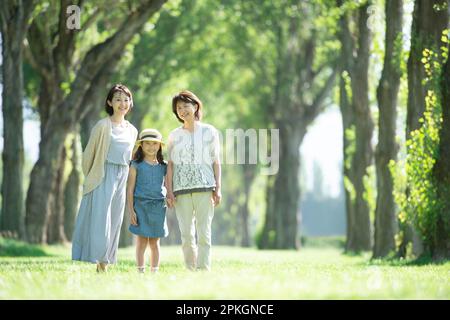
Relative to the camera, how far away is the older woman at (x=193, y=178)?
33.9 feet

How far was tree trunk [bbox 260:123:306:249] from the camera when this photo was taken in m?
38.7

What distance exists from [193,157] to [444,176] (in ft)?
17.5

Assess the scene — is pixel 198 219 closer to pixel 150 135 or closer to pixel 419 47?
pixel 150 135

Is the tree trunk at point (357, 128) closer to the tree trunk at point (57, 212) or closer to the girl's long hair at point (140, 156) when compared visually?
the tree trunk at point (57, 212)

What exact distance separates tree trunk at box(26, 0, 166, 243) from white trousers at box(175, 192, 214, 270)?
1209 centimetres

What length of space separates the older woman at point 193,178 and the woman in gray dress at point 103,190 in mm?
621

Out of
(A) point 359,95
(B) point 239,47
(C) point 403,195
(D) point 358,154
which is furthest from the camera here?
(B) point 239,47

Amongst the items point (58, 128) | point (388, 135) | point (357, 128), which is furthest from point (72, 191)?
point (388, 135)

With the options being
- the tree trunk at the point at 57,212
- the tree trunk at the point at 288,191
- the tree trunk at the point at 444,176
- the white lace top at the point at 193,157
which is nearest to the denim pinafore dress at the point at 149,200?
the white lace top at the point at 193,157

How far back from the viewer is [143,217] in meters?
10.7

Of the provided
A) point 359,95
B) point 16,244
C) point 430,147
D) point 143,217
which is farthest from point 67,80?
point 143,217

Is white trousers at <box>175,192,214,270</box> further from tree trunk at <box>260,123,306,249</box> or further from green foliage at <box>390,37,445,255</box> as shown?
tree trunk at <box>260,123,306,249</box>

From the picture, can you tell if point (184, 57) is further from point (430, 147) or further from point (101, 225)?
point (101, 225)

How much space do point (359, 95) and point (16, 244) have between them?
378 inches
